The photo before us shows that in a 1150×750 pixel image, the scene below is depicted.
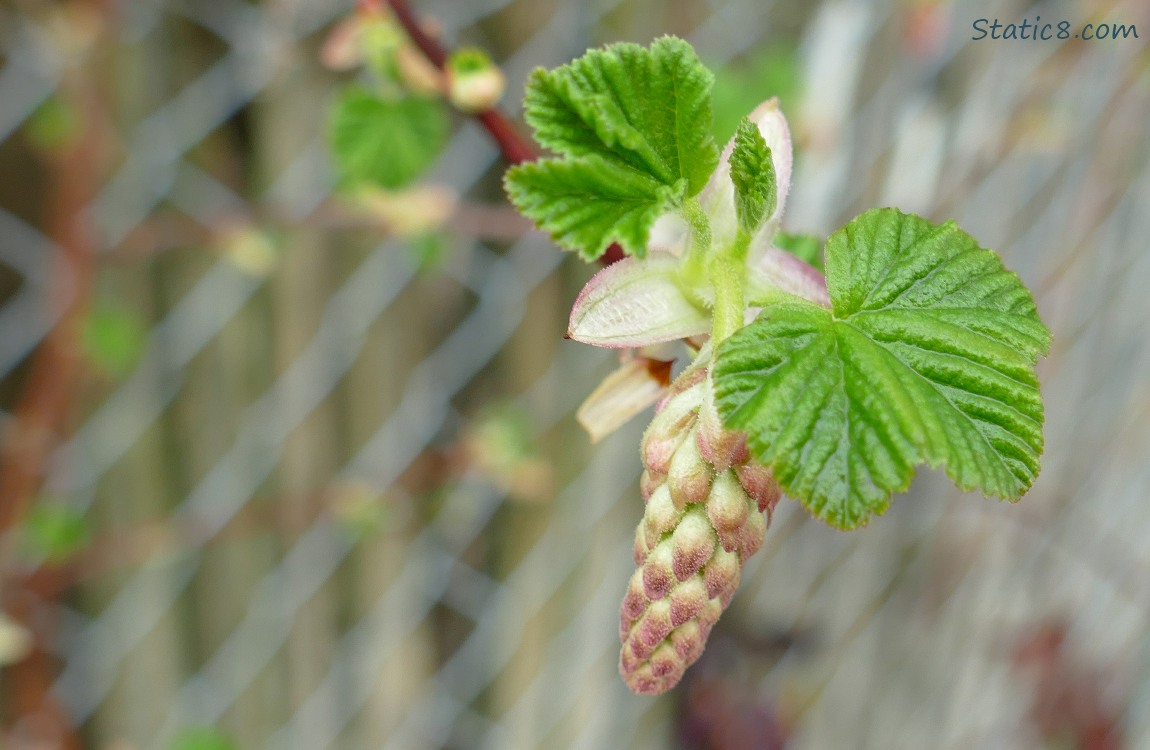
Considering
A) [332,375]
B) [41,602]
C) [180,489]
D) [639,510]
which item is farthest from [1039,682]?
[41,602]

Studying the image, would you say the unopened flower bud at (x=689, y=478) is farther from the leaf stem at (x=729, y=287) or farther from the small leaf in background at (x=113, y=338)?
the small leaf in background at (x=113, y=338)

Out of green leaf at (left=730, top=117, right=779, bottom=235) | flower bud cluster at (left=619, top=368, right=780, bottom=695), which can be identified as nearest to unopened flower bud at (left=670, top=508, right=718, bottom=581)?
flower bud cluster at (left=619, top=368, right=780, bottom=695)

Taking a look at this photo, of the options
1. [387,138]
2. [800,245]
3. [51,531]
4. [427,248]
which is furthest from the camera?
[51,531]

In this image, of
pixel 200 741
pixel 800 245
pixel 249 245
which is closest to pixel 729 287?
pixel 800 245

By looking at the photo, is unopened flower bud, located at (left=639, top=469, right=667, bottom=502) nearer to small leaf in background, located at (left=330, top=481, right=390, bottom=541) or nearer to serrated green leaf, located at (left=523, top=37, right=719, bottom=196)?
serrated green leaf, located at (left=523, top=37, right=719, bottom=196)

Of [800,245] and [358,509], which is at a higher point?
[800,245]

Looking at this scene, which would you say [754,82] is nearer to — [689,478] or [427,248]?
[427,248]
